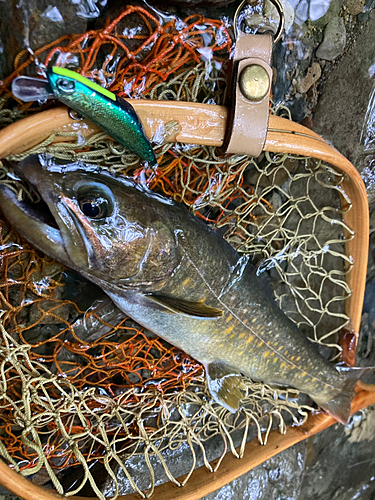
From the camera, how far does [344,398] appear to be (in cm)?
245

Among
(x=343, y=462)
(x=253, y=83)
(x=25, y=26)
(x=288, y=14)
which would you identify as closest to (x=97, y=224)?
(x=25, y=26)

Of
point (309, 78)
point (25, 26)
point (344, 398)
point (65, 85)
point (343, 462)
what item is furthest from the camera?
point (343, 462)

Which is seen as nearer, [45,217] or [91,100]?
[91,100]

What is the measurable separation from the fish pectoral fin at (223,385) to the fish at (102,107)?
129 cm

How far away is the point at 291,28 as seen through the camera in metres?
2.14

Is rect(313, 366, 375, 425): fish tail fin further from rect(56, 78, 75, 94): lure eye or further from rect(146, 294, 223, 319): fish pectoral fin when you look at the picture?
rect(56, 78, 75, 94): lure eye

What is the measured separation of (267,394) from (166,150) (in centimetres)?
169

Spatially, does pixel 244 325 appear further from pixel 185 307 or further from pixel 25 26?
pixel 25 26

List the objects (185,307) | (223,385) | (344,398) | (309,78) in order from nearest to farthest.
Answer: (185,307) → (223,385) → (309,78) → (344,398)

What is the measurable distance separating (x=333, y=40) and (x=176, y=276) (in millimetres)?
1720

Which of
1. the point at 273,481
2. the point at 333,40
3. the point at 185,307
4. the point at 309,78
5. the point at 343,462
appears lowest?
the point at 343,462

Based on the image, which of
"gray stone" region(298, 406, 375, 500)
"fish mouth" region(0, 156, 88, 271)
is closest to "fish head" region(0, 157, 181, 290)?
"fish mouth" region(0, 156, 88, 271)

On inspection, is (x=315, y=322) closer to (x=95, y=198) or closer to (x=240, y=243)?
(x=240, y=243)

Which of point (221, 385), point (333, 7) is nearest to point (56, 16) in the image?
point (333, 7)
